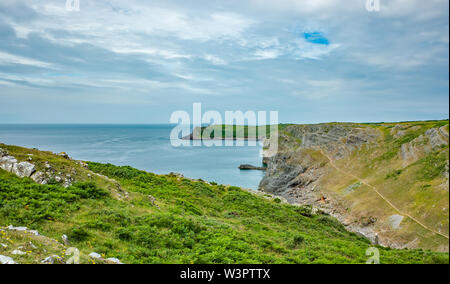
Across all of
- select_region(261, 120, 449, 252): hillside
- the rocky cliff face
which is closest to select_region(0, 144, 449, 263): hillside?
select_region(261, 120, 449, 252): hillside

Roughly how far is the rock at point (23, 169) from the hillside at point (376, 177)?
1748 centimetres

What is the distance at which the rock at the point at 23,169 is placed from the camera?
13.7 meters

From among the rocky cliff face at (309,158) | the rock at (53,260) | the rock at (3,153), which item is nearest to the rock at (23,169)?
the rock at (3,153)

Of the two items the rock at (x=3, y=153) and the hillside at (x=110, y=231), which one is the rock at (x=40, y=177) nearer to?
the hillside at (x=110, y=231)

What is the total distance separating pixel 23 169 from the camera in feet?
45.3

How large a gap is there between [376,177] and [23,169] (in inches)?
1074

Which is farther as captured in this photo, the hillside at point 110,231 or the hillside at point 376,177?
the hillside at point 110,231

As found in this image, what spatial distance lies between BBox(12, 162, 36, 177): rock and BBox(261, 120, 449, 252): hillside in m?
17.5

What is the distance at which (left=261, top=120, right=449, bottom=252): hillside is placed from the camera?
6.15 meters

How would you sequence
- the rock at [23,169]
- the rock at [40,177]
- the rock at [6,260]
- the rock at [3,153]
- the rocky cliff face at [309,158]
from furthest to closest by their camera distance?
the rocky cliff face at [309,158], the rock at [3,153], the rock at [23,169], the rock at [40,177], the rock at [6,260]

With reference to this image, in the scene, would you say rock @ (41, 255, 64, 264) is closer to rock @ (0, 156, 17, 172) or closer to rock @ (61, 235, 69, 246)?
rock @ (61, 235, 69, 246)

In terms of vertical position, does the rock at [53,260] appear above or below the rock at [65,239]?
above

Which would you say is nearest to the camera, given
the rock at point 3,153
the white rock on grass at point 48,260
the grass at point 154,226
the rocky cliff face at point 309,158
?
the white rock on grass at point 48,260
